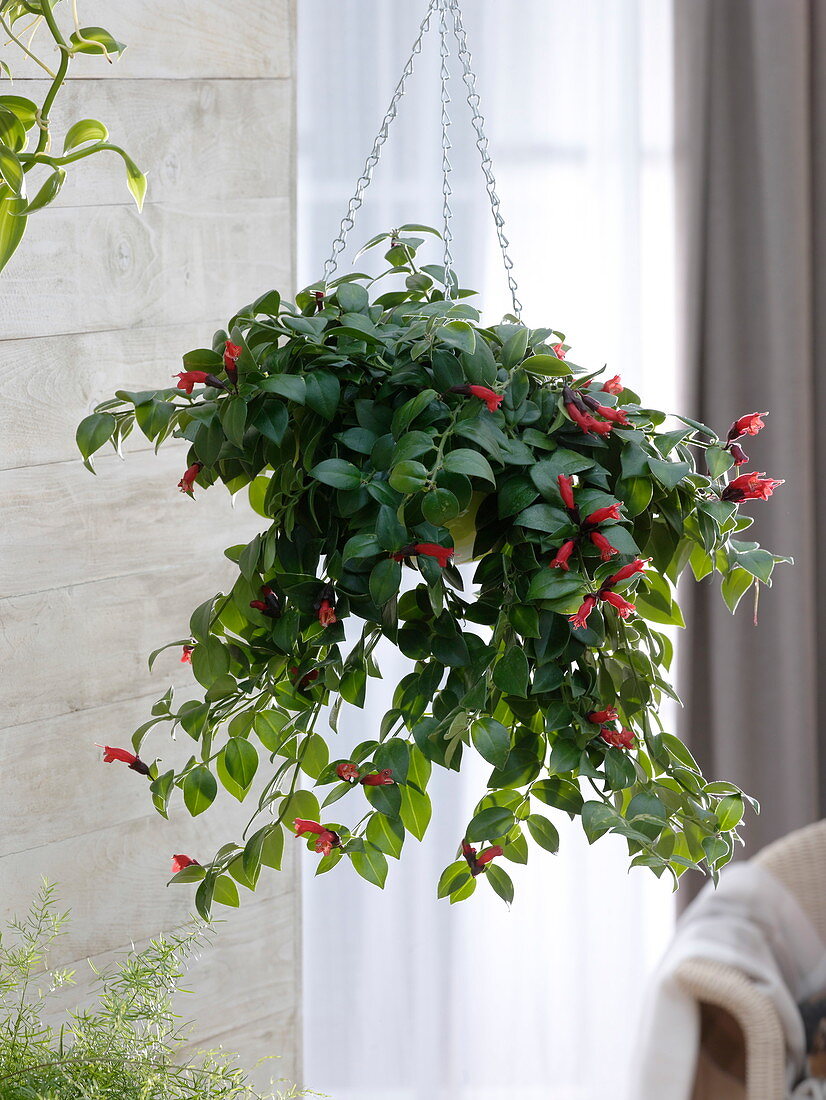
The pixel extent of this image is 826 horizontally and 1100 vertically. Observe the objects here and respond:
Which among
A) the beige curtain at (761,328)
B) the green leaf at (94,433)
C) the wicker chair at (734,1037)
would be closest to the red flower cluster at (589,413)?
the green leaf at (94,433)

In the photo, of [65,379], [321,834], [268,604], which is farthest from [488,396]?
[65,379]

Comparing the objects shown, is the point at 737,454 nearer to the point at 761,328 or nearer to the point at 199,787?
the point at 199,787

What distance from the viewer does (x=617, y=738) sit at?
687mm

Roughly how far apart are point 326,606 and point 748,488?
0.29 meters

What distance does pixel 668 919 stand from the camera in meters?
2.14

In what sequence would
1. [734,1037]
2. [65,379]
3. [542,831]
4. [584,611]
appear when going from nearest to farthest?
[584,611] < [542,831] < [65,379] < [734,1037]

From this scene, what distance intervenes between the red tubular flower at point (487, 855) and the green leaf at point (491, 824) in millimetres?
12

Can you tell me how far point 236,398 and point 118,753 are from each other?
0.89 ft

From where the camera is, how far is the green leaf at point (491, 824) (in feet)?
2.23

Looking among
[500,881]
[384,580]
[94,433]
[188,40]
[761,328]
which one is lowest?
[500,881]

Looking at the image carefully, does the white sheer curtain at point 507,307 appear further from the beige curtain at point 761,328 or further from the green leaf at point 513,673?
the green leaf at point 513,673

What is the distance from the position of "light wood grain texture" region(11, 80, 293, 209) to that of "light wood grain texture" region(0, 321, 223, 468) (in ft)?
0.47

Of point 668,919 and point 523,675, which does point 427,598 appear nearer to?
point 523,675

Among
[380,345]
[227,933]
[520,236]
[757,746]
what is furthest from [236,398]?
[757,746]
